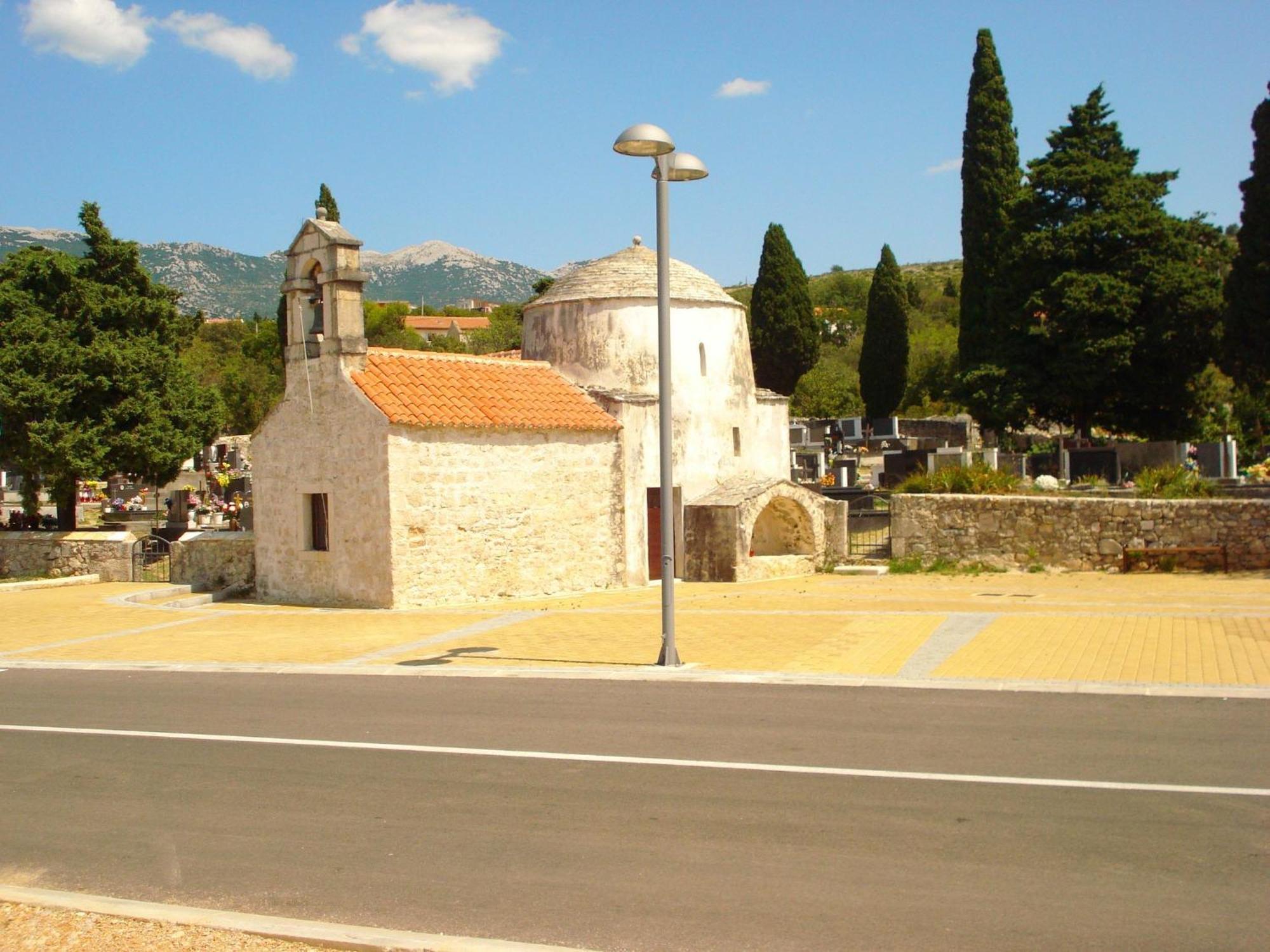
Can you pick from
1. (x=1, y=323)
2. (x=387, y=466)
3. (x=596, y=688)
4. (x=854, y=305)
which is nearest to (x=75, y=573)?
(x=1, y=323)

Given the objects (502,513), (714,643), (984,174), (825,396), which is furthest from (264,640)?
(825,396)

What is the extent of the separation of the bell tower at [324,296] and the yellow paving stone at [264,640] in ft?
16.5

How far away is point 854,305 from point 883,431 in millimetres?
62388

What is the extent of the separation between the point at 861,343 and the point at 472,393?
203 ft

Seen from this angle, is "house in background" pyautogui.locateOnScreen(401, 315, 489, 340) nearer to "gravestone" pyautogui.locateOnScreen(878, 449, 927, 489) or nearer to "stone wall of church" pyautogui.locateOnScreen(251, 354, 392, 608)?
"gravestone" pyautogui.locateOnScreen(878, 449, 927, 489)

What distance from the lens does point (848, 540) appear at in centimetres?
2722

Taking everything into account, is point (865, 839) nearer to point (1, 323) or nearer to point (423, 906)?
point (423, 906)

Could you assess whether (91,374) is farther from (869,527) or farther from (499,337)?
(499,337)

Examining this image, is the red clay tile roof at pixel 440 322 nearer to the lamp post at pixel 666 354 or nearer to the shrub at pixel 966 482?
the shrub at pixel 966 482

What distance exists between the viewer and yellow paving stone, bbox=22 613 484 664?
52.7 feet

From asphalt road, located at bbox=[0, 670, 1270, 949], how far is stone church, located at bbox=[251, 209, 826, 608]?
978 cm


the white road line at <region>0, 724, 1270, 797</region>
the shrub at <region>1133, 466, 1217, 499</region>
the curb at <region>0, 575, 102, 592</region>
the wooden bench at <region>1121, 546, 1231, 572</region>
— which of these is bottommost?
the white road line at <region>0, 724, 1270, 797</region>

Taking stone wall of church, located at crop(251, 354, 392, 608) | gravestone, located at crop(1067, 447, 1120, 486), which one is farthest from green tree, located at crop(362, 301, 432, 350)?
stone wall of church, located at crop(251, 354, 392, 608)

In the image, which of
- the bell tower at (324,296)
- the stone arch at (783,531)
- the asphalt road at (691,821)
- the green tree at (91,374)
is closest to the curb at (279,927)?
the asphalt road at (691,821)
